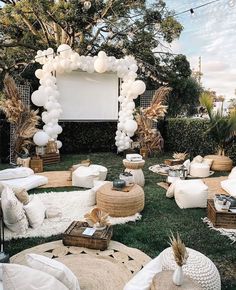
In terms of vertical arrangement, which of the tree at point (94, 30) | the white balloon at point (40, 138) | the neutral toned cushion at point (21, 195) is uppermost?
the tree at point (94, 30)

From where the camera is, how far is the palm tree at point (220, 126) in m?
7.53

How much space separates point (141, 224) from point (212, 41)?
8863 millimetres

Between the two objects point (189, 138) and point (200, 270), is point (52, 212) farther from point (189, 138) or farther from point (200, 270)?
point (189, 138)

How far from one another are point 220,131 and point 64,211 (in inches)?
190

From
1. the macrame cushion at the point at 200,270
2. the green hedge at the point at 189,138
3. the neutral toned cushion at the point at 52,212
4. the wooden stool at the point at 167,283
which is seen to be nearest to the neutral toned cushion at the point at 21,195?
the neutral toned cushion at the point at 52,212

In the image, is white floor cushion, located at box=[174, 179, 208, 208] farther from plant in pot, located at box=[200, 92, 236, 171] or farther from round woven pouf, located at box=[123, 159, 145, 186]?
plant in pot, located at box=[200, 92, 236, 171]

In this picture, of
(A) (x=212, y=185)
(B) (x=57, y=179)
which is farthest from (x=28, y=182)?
(A) (x=212, y=185)

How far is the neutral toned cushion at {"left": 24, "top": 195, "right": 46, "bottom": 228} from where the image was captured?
12.6ft

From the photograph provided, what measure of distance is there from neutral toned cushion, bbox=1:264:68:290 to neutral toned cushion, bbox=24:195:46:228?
219 centimetres

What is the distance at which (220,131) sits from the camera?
7.66m

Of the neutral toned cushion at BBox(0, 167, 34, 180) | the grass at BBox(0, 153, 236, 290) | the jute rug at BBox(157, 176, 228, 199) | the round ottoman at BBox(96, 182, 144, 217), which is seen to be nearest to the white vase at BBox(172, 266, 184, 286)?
the grass at BBox(0, 153, 236, 290)

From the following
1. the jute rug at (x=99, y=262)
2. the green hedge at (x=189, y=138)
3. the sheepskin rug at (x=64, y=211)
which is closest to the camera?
the jute rug at (x=99, y=262)

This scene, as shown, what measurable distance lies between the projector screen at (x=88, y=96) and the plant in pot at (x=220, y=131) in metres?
2.98

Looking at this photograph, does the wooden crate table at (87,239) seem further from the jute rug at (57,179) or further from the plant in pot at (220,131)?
the plant in pot at (220,131)
